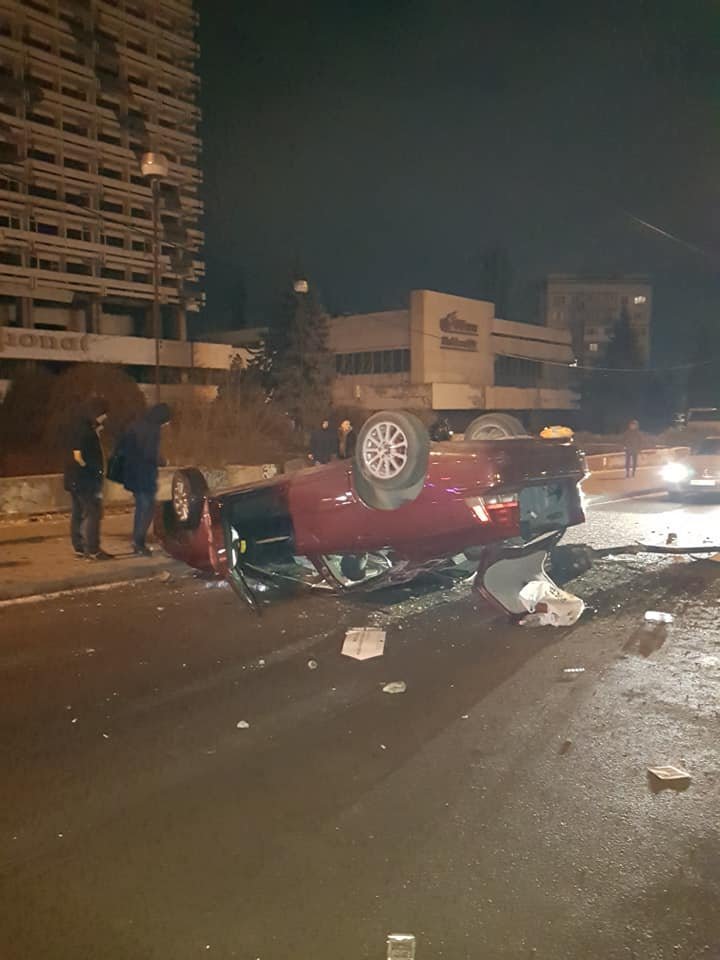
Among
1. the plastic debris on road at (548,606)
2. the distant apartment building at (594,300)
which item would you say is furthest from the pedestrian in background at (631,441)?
the distant apartment building at (594,300)

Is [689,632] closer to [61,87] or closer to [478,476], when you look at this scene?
[478,476]

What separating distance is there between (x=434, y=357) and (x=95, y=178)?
88.0 ft

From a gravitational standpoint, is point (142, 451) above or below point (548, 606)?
above

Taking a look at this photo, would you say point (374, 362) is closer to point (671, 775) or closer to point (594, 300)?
point (671, 775)

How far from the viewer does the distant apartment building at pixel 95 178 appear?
41125mm

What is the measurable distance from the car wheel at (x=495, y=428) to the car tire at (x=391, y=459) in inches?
59.4

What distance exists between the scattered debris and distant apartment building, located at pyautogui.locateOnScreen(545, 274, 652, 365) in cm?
11492

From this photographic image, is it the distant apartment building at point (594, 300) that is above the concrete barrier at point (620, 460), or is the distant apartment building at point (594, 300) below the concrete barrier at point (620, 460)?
above

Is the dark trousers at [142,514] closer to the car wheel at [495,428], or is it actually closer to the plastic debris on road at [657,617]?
the car wheel at [495,428]

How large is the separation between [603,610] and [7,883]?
5.43 meters

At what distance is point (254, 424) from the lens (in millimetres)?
27750

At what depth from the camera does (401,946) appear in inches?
Answer: 105

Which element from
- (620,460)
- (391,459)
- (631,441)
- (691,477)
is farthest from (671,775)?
(620,460)

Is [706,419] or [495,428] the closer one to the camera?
[495,428]
